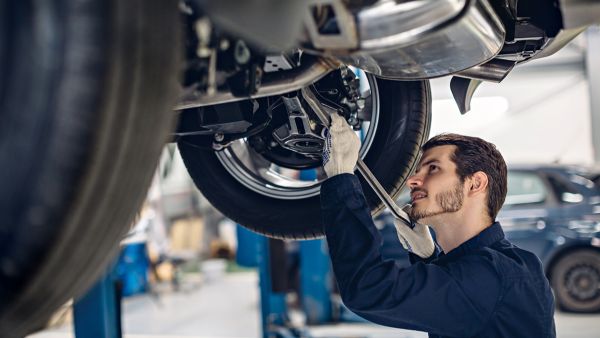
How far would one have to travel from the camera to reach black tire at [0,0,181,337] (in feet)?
2.54

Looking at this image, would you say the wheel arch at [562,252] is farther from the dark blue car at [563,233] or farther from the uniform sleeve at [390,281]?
the uniform sleeve at [390,281]

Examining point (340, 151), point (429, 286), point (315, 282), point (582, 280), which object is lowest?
point (582, 280)

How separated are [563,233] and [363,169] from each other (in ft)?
12.8

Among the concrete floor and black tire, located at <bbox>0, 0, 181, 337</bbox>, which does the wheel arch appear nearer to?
the concrete floor

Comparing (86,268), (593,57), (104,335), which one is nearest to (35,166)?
(86,268)

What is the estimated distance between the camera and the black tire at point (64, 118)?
774mm

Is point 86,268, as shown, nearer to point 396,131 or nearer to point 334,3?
point 334,3

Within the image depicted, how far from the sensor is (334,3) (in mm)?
1024

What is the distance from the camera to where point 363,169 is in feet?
5.29

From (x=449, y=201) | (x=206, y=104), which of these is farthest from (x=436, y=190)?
(x=206, y=104)

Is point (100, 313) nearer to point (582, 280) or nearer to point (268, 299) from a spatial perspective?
point (268, 299)

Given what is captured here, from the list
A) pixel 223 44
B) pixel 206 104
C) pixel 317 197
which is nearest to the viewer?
pixel 223 44

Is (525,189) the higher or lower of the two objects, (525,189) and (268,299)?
the higher

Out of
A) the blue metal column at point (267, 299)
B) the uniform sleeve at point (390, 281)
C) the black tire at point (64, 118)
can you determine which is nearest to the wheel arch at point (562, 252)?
the blue metal column at point (267, 299)
